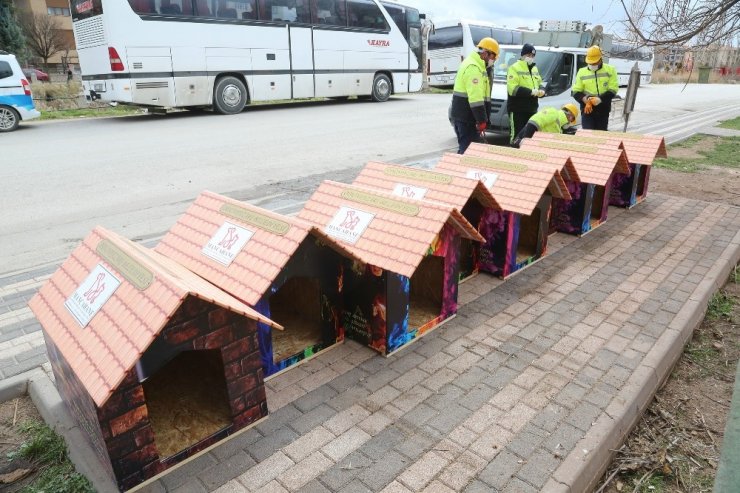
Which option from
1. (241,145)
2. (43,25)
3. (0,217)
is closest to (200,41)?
(241,145)

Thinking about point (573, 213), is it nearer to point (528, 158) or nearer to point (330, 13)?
point (528, 158)

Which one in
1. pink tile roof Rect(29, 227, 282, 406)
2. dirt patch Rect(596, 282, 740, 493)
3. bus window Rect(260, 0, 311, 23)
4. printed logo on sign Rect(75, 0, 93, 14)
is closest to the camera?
pink tile roof Rect(29, 227, 282, 406)

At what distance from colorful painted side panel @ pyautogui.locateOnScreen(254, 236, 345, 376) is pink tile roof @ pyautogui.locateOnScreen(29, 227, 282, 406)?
402 mm

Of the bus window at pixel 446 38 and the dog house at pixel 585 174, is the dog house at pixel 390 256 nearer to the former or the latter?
the dog house at pixel 585 174

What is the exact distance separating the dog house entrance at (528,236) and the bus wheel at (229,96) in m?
12.5

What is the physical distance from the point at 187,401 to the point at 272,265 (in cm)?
86

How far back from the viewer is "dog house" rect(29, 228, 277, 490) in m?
2.14

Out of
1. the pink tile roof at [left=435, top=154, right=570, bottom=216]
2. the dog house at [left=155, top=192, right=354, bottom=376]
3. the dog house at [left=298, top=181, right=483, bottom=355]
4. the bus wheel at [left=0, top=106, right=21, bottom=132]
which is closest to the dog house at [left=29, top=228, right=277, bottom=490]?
the dog house at [left=155, top=192, right=354, bottom=376]

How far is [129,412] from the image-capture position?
2.19 m

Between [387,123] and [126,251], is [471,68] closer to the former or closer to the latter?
[126,251]

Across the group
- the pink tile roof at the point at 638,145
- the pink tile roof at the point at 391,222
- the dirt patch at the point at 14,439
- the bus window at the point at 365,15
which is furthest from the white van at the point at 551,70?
the dirt patch at the point at 14,439

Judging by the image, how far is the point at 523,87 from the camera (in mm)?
8266

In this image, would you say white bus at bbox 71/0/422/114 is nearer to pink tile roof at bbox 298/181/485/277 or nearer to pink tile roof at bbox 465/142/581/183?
pink tile roof at bbox 465/142/581/183

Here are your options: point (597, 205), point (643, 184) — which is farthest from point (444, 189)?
point (643, 184)
